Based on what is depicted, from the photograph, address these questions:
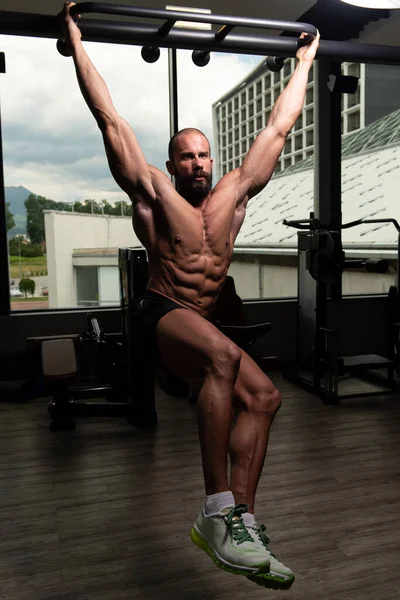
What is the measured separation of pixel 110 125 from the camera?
1.65m

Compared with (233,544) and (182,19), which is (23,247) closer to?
(182,19)

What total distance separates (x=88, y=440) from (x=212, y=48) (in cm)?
253

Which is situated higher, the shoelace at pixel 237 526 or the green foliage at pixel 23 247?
the green foliage at pixel 23 247

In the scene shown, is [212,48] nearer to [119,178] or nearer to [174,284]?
[119,178]

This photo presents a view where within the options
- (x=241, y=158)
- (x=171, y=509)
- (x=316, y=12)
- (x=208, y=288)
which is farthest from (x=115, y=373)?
(x=316, y=12)

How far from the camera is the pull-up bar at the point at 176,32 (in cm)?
168

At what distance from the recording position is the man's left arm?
1.87 m

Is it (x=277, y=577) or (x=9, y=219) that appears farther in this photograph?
(x=9, y=219)

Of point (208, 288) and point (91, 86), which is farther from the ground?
point (91, 86)

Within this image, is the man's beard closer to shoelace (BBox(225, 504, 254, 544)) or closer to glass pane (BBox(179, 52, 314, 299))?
shoelace (BBox(225, 504, 254, 544))

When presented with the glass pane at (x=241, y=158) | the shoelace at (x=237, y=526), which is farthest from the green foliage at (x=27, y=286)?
the shoelace at (x=237, y=526)

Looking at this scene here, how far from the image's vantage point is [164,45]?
1862 mm

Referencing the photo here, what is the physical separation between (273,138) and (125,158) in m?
0.51

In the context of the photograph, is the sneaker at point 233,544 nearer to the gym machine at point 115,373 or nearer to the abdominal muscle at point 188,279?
the abdominal muscle at point 188,279
